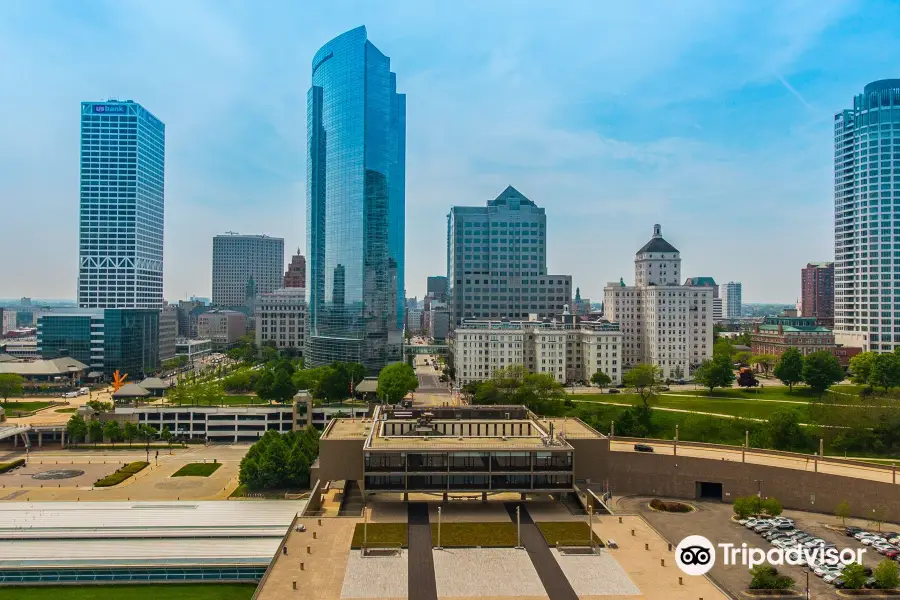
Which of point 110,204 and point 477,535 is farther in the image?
point 110,204

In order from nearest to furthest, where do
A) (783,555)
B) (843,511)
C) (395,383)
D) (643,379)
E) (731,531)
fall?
(783,555), (731,531), (843,511), (395,383), (643,379)

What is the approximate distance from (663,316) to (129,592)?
117640mm

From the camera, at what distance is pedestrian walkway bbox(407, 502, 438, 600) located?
34.2 metres

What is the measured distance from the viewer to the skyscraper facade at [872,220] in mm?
146250

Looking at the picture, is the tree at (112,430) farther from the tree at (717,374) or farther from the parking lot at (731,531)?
the tree at (717,374)

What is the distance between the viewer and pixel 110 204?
539 feet

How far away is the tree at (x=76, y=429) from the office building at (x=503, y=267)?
90570 millimetres

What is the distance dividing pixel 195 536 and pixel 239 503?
8.26 metres

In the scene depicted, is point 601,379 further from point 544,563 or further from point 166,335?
point 166,335

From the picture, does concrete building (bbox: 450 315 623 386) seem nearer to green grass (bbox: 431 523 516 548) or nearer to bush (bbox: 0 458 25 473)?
bush (bbox: 0 458 25 473)

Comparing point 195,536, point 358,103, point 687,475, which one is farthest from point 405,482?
point 358,103

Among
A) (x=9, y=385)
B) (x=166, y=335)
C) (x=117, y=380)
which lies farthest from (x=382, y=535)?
(x=166, y=335)

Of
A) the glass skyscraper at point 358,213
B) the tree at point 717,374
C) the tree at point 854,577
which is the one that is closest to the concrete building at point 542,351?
the tree at point 717,374

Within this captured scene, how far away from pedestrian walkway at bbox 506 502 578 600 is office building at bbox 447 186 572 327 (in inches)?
4740
